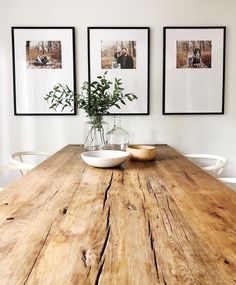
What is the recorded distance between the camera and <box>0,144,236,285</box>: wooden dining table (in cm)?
65

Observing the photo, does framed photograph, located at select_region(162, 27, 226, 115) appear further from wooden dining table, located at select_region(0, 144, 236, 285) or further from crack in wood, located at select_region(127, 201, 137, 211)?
crack in wood, located at select_region(127, 201, 137, 211)

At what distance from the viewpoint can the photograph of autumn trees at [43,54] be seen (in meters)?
2.84

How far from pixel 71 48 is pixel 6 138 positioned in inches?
40.3

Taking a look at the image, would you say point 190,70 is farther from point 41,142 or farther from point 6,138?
point 6,138

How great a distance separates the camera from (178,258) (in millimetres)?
715

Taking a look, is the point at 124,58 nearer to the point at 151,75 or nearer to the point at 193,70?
the point at 151,75

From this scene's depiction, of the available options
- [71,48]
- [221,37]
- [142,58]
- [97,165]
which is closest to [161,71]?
[142,58]

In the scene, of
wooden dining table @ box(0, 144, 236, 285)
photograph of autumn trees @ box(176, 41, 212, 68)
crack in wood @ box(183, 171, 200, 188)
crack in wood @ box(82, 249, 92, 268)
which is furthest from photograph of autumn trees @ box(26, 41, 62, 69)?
crack in wood @ box(82, 249, 92, 268)

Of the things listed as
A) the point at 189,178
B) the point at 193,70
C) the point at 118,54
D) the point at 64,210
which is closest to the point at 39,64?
the point at 118,54

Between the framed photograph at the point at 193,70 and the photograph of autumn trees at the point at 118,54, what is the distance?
299mm

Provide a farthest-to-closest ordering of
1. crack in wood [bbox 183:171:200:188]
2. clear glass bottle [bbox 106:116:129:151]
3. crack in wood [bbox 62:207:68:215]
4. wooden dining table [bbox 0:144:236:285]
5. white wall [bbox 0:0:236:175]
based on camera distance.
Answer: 1. white wall [bbox 0:0:236:175]
2. clear glass bottle [bbox 106:116:129:151]
3. crack in wood [bbox 183:171:200:188]
4. crack in wood [bbox 62:207:68:215]
5. wooden dining table [bbox 0:144:236:285]

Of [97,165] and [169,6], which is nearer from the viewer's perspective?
[97,165]

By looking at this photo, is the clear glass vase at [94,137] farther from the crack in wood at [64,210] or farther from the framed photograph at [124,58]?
the crack in wood at [64,210]

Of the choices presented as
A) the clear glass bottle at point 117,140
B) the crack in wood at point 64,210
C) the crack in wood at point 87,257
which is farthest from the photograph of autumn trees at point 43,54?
the crack in wood at point 87,257
